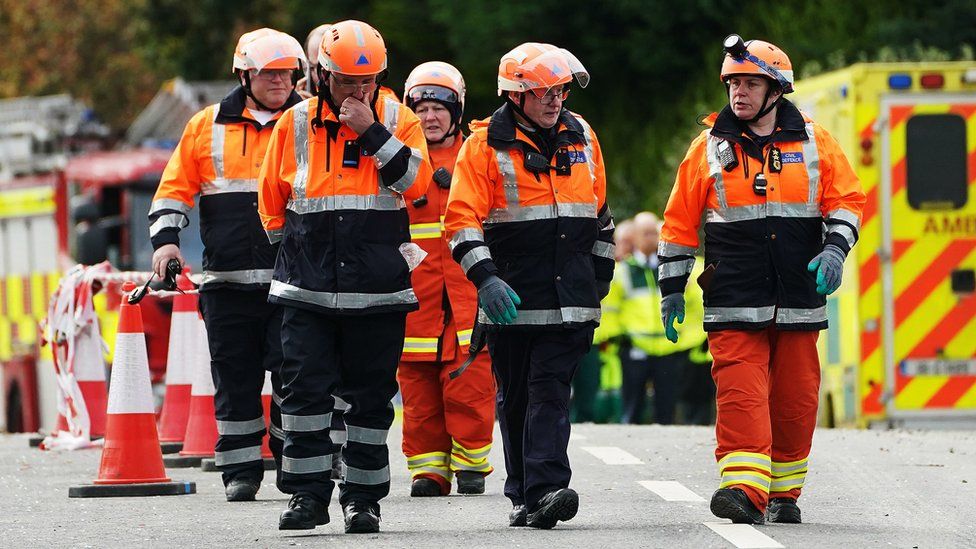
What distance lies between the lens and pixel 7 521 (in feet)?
31.8

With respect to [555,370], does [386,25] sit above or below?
above

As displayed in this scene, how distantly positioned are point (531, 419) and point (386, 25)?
29.3 metres

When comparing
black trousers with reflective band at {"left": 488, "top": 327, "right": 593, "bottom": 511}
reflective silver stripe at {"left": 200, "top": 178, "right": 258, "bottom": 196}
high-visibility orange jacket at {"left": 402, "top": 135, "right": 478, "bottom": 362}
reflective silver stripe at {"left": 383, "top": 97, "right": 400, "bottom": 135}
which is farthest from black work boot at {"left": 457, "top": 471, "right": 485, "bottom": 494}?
reflective silver stripe at {"left": 383, "top": 97, "right": 400, "bottom": 135}

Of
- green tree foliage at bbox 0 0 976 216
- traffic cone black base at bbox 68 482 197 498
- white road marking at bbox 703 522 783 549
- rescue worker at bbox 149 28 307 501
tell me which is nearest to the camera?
white road marking at bbox 703 522 783 549

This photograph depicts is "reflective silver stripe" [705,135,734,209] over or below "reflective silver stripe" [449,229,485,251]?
over

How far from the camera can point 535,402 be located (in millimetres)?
8789

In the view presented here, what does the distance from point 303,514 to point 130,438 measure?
237cm

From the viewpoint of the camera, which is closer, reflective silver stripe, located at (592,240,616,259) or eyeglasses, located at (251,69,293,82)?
reflective silver stripe, located at (592,240,616,259)

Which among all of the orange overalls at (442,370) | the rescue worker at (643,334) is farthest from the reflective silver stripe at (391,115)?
the rescue worker at (643,334)

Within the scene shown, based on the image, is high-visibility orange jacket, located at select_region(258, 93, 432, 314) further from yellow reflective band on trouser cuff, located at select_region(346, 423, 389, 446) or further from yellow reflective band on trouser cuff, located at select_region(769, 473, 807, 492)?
yellow reflective band on trouser cuff, located at select_region(769, 473, 807, 492)

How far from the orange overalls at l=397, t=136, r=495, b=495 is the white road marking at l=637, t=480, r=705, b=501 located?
31.9 inches

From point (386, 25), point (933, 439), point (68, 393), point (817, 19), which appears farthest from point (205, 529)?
point (386, 25)

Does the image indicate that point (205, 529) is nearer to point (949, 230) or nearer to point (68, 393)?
point (68, 393)

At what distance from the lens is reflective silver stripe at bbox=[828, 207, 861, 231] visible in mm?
8969
